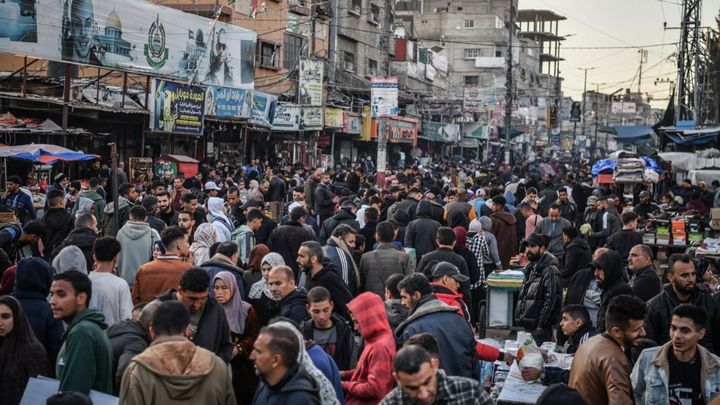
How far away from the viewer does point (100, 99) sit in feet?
77.9

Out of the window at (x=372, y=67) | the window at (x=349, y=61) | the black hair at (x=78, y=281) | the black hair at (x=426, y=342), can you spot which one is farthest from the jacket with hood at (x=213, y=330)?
the window at (x=372, y=67)

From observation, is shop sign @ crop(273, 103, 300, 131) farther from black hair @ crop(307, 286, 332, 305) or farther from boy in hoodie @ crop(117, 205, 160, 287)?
black hair @ crop(307, 286, 332, 305)

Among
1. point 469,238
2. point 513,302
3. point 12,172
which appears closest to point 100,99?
point 12,172

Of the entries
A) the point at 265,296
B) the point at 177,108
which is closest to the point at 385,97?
the point at 177,108

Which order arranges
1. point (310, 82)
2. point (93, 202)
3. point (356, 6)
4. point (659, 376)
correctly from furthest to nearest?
point (356, 6), point (310, 82), point (93, 202), point (659, 376)

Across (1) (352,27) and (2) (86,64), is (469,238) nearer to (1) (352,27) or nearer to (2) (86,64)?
(2) (86,64)

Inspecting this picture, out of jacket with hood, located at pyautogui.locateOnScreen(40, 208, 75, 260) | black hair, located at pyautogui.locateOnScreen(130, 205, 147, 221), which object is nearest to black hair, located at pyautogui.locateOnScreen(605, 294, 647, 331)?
black hair, located at pyautogui.locateOnScreen(130, 205, 147, 221)

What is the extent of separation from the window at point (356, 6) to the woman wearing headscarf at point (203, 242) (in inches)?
1505

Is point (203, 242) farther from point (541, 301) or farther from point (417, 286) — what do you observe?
point (417, 286)

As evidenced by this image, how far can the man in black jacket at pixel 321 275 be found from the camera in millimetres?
7488

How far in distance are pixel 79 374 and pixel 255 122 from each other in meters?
25.0

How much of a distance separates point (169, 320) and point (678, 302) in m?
4.28

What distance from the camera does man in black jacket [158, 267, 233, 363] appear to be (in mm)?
5734

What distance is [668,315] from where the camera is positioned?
22.8ft
